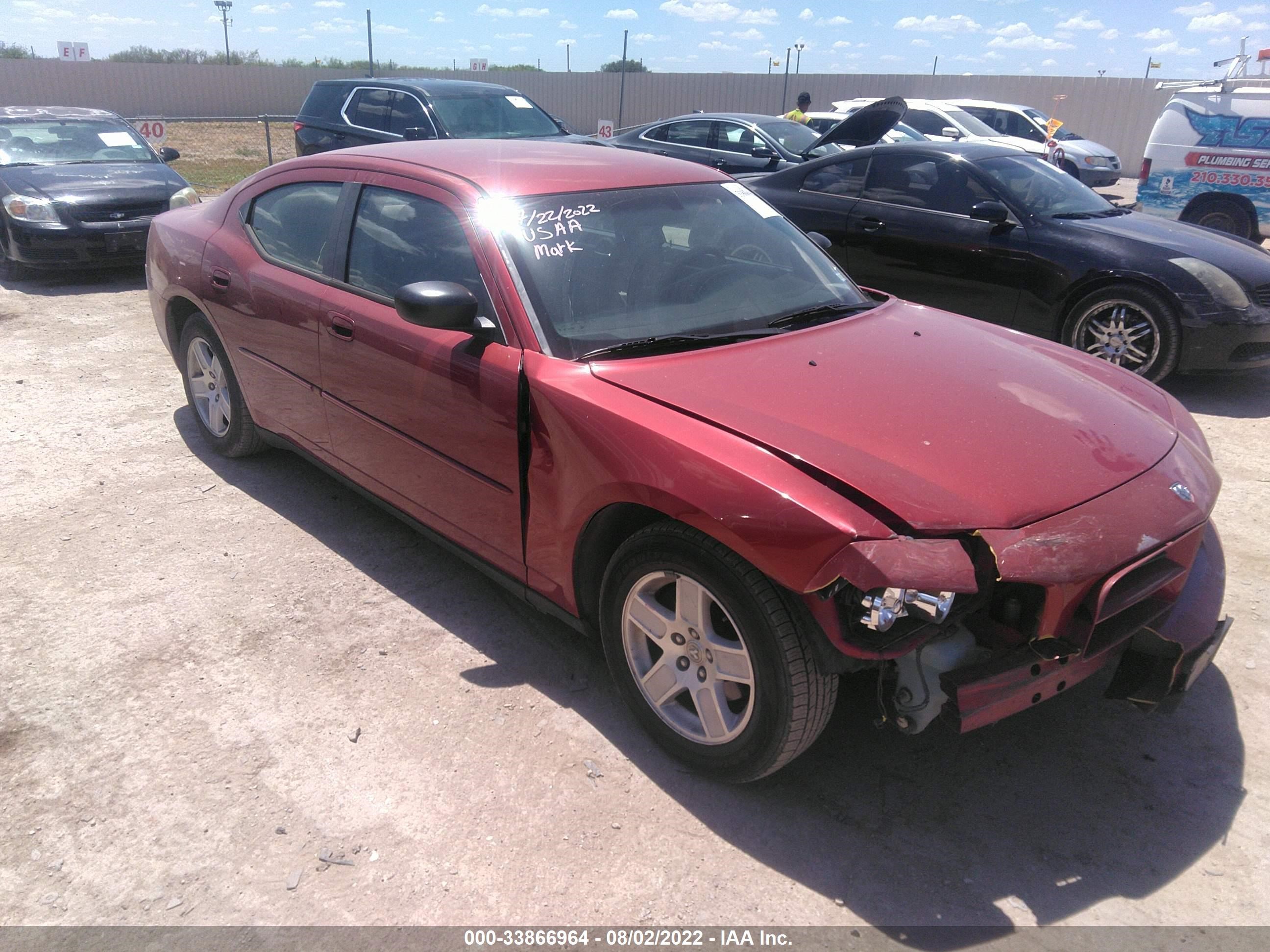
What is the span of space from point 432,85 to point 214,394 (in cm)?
731

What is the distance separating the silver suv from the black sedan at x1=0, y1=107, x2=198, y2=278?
14.0 meters

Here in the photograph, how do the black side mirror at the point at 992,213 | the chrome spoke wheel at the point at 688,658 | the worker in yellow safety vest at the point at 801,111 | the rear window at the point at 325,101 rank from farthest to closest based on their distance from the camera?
the worker in yellow safety vest at the point at 801,111 → the rear window at the point at 325,101 → the black side mirror at the point at 992,213 → the chrome spoke wheel at the point at 688,658

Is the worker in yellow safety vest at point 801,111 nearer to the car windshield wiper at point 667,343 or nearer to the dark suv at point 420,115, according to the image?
the dark suv at point 420,115

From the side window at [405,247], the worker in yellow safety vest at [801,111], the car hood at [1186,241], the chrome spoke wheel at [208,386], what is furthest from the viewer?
the worker in yellow safety vest at [801,111]

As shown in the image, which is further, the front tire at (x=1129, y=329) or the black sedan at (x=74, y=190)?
the black sedan at (x=74, y=190)

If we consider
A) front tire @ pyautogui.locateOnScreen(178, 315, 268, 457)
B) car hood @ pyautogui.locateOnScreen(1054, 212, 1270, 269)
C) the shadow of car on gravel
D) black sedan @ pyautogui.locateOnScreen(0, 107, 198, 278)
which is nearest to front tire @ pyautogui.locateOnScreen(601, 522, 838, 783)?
the shadow of car on gravel

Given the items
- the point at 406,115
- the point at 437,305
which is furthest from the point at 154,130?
the point at 437,305

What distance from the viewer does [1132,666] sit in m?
2.68

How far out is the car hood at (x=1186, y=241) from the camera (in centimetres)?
613

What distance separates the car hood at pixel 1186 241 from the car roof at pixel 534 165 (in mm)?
3579

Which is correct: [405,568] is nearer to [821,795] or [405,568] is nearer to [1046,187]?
[821,795]

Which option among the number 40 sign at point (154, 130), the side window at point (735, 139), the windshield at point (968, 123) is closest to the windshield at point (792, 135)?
the side window at point (735, 139)

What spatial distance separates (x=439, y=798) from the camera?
275 cm

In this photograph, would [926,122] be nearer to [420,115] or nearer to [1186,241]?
[420,115]
